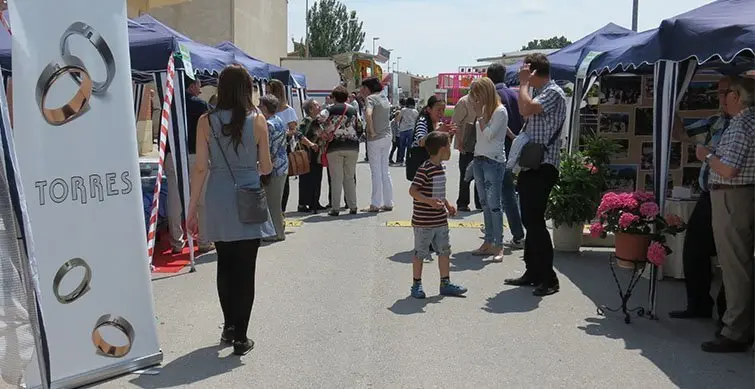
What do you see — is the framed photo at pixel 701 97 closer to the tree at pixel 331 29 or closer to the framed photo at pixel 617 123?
the framed photo at pixel 617 123

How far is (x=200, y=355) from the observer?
17.5ft

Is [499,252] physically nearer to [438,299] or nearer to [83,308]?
[438,299]

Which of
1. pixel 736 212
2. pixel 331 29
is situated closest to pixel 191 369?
pixel 736 212

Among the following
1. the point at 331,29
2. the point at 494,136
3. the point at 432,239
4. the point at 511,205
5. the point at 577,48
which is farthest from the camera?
the point at 331,29

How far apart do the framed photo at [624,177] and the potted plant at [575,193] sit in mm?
533

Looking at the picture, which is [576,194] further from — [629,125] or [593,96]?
[593,96]

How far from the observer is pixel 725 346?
535 centimetres

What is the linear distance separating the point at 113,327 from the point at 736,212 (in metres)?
4.10

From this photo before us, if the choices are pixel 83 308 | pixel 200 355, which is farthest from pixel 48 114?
pixel 200 355

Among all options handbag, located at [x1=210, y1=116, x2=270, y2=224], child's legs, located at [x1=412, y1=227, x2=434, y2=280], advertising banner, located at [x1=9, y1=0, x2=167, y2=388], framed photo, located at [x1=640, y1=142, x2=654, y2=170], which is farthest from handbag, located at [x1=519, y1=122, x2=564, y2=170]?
advertising banner, located at [x1=9, y1=0, x2=167, y2=388]

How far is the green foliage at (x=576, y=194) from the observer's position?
855 cm

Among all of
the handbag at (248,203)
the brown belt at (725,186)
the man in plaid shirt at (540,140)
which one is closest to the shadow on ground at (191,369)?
the handbag at (248,203)

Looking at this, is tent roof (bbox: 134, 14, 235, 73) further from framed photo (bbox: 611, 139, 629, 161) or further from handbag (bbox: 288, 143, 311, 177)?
framed photo (bbox: 611, 139, 629, 161)

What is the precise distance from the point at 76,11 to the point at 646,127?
6.91 m
